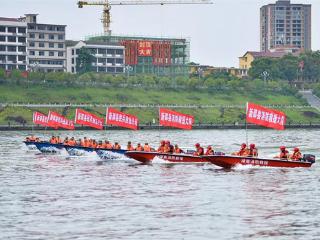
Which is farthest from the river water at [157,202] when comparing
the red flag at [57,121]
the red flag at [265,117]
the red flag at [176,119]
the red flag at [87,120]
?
the red flag at [57,121]

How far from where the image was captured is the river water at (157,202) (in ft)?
160

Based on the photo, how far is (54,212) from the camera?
2152 inches

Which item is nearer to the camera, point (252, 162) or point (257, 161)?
point (252, 162)

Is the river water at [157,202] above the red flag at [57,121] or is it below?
below

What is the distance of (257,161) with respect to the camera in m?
77.7

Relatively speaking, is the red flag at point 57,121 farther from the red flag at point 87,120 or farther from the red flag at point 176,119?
the red flag at point 176,119

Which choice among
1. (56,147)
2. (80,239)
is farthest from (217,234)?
(56,147)

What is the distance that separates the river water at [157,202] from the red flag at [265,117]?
4260 mm

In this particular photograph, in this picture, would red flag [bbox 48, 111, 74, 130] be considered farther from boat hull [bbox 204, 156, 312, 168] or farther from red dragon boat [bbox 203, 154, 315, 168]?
boat hull [bbox 204, 156, 312, 168]

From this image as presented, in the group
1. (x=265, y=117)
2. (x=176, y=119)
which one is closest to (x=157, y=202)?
(x=265, y=117)

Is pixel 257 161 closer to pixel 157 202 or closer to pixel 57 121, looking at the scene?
pixel 157 202

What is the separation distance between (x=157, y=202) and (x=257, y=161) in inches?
810

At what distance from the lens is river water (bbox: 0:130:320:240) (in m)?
48.9

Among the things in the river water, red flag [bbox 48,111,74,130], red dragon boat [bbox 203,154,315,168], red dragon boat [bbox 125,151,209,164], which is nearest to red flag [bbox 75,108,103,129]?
red flag [bbox 48,111,74,130]
